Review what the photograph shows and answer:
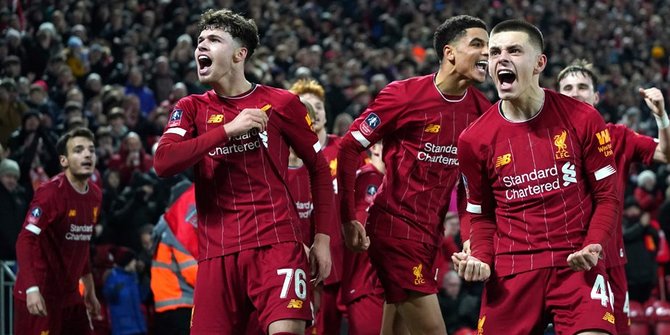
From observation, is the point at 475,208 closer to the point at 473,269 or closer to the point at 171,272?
the point at 473,269

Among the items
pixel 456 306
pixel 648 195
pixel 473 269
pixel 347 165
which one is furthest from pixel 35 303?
pixel 648 195

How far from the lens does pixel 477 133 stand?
5734 mm

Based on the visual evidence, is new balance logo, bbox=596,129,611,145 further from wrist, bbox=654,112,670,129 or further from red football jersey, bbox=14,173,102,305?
red football jersey, bbox=14,173,102,305

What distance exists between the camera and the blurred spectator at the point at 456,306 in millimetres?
12523

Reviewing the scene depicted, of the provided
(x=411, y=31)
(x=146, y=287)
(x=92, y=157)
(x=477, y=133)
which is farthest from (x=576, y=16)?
(x=477, y=133)

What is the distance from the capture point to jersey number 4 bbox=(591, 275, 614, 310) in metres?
5.35

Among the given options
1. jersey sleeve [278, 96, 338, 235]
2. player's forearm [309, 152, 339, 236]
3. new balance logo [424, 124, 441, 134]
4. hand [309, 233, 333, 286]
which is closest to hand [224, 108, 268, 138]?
jersey sleeve [278, 96, 338, 235]

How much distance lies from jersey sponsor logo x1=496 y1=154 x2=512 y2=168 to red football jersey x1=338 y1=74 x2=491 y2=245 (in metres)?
1.30

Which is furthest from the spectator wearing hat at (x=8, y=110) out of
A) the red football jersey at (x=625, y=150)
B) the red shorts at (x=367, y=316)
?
the red football jersey at (x=625, y=150)

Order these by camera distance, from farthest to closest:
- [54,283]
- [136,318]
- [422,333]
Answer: [136,318]
[54,283]
[422,333]

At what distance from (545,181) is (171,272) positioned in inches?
197

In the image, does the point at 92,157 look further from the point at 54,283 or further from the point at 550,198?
the point at 550,198

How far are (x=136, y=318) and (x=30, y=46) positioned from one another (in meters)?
5.56

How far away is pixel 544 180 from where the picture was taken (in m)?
5.55
